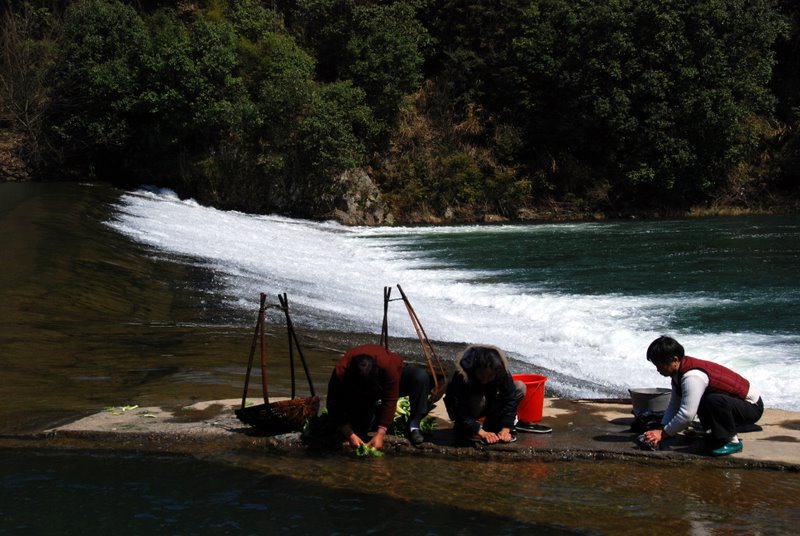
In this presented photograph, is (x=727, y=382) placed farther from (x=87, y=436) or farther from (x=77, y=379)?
(x=77, y=379)

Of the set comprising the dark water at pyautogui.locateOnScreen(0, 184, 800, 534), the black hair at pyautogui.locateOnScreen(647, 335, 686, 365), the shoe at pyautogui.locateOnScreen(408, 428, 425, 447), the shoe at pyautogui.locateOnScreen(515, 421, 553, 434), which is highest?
the black hair at pyautogui.locateOnScreen(647, 335, 686, 365)

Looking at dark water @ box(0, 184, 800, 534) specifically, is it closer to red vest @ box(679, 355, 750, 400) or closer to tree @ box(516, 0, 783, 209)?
red vest @ box(679, 355, 750, 400)

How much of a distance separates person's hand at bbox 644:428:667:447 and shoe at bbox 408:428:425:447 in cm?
166

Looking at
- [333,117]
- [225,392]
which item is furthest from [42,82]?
[225,392]

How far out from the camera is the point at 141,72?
32.0 m

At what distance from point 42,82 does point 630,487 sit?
34.4m

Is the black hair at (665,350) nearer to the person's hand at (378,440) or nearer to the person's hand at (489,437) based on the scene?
the person's hand at (489,437)

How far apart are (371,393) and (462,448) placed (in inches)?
32.5

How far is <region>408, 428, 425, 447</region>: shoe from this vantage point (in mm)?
6441

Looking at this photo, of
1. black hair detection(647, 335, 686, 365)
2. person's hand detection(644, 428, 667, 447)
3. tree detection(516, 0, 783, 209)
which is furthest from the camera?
tree detection(516, 0, 783, 209)

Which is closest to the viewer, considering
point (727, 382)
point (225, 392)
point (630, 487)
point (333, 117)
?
point (630, 487)

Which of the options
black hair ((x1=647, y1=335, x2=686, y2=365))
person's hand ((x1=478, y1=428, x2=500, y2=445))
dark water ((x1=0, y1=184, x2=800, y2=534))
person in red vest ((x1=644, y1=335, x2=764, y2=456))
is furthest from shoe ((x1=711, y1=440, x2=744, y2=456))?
person's hand ((x1=478, y1=428, x2=500, y2=445))

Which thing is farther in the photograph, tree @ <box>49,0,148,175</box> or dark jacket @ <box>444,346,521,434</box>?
tree @ <box>49,0,148,175</box>

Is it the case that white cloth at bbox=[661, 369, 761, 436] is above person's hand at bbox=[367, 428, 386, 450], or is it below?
above
